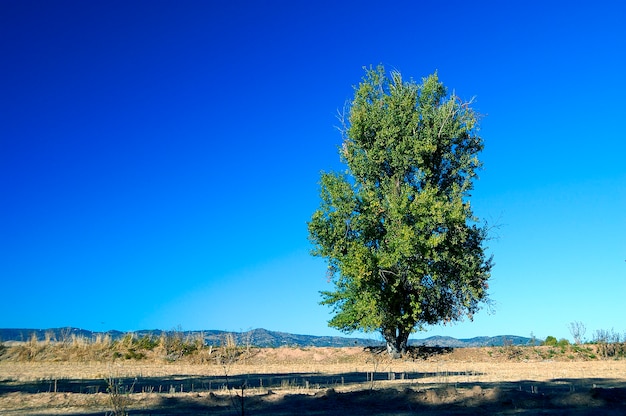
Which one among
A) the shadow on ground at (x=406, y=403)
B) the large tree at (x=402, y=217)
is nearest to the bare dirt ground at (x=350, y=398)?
the shadow on ground at (x=406, y=403)

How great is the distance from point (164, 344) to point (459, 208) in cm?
1853

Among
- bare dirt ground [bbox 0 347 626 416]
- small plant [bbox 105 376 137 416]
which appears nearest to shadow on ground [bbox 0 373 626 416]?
bare dirt ground [bbox 0 347 626 416]

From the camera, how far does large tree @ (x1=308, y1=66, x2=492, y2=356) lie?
32.4 metres

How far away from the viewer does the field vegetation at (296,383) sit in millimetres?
11953

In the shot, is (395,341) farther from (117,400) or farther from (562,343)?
(117,400)

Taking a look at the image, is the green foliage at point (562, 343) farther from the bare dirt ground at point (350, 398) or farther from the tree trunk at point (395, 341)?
the bare dirt ground at point (350, 398)

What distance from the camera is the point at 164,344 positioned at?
36688mm

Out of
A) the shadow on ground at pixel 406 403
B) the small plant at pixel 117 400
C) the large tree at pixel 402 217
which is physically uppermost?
the large tree at pixel 402 217

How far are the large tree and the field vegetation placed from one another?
305 cm

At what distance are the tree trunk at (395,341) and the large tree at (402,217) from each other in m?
0.06

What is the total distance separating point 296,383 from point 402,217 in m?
14.5

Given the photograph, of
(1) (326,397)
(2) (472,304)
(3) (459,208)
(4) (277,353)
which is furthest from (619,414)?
(4) (277,353)

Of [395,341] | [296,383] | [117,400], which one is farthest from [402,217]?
[117,400]

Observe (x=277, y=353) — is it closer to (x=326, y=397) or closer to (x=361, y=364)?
(x=361, y=364)
